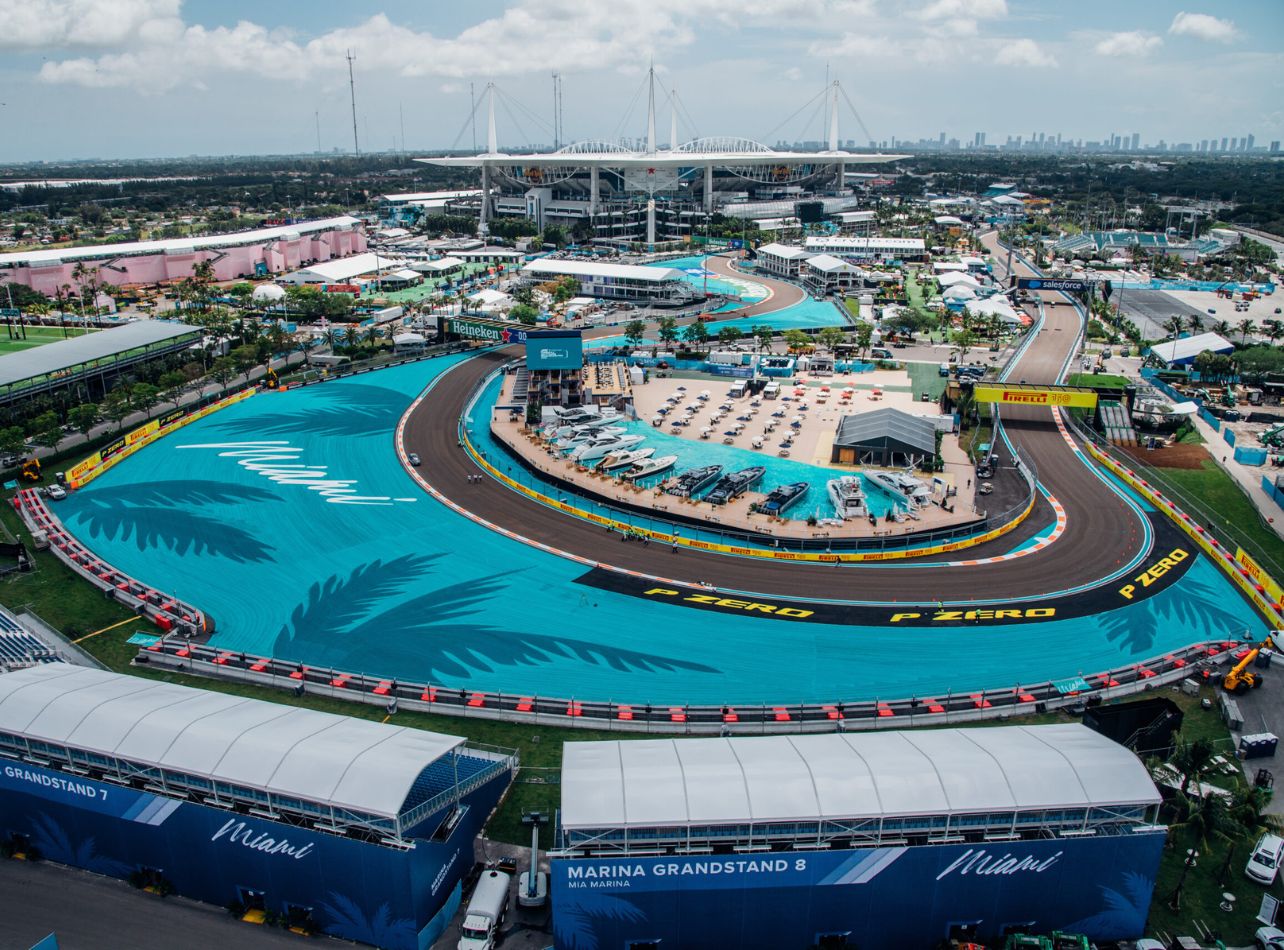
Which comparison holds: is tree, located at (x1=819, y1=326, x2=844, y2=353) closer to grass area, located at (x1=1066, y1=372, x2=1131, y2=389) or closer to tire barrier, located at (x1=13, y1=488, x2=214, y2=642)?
grass area, located at (x1=1066, y1=372, x2=1131, y2=389)

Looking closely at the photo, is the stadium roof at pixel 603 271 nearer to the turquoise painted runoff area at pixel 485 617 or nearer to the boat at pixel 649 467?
the boat at pixel 649 467

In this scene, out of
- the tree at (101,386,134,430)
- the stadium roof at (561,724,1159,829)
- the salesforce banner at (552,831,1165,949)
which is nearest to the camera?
the salesforce banner at (552,831,1165,949)

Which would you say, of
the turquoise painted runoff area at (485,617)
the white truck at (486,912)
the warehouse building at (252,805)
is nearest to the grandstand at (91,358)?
the turquoise painted runoff area at (485,617)

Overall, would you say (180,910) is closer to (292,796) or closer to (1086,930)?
(292,796)

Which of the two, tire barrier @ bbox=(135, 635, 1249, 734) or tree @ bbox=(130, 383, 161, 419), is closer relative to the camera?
tire barrier @ bbox=(135, 635, 1249, 734)

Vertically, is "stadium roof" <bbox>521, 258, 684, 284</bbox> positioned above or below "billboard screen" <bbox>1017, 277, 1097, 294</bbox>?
above

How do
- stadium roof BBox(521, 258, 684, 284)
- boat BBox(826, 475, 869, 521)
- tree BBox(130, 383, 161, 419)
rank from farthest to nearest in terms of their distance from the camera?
stadium roof BBox(521, 258, 684, 284)
tree BBox(130, 383, 161, 419)
boat BBox(826, 475, 869, 521)

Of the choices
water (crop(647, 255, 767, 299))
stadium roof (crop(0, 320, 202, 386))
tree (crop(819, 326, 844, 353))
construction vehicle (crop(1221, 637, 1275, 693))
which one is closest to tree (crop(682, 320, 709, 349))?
tree (crop(819, 326, 844, 353))

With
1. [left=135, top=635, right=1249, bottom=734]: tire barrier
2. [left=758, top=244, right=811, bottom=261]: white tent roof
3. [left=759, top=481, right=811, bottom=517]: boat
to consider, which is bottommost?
[left=135, top=635, right=1249, bottom=734]: tire barrier
